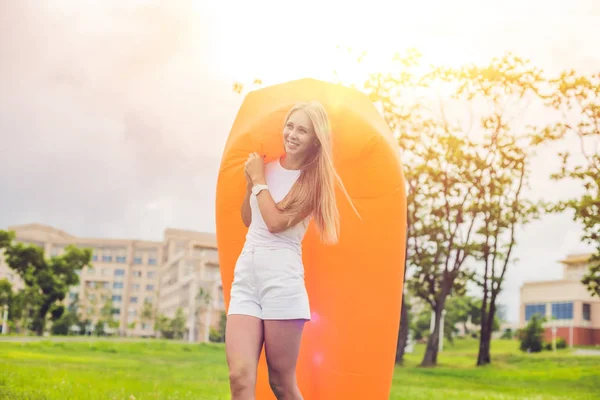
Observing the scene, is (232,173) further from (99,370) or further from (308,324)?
(99,370)

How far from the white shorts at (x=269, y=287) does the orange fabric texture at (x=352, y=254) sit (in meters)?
0.88

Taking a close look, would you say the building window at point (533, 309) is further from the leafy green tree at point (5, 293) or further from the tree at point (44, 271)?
the leafy green tree at point (5, 293)

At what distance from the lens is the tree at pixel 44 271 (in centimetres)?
2178

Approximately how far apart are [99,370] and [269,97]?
603 cm

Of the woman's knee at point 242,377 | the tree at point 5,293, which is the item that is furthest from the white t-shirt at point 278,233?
the tree at point 5,293

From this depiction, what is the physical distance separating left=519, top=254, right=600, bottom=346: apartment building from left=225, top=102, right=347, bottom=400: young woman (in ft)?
91.0

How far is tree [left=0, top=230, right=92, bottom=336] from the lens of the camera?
858 inches

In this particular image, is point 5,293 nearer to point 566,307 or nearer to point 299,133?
point 566,307

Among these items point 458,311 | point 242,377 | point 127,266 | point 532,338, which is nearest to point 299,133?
point 242,377

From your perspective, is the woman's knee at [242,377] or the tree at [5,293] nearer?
the woman's knee at [242,377]

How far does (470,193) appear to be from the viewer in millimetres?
13320

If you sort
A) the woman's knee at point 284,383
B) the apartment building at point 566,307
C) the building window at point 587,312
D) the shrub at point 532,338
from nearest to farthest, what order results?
the woman's knee at point 284,383 → the shrub at point 532,338 → the apartment building at point 566,307 → the building window at point 587,312

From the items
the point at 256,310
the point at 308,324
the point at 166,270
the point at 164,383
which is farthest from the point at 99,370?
the point at 166,270

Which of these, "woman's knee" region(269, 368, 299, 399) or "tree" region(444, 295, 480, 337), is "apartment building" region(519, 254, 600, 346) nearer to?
"tree" region(444, 295, 480, 337)
